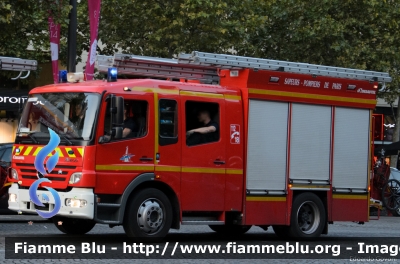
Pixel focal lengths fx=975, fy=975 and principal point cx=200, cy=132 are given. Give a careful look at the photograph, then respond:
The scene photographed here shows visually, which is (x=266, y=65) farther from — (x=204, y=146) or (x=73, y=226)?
(x=73, y=226)

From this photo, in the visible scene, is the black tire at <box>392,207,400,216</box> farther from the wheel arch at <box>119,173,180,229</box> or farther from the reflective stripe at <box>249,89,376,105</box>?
the wheel arch at <box>119,173,180,229</box>

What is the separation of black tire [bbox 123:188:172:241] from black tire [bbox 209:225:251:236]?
2.96 metres

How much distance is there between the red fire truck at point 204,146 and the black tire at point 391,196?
35.9 ft

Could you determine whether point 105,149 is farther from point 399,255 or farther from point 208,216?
point 399,255

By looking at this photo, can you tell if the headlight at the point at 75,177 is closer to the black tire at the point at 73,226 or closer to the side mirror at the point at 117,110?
the side mirror at the point at 117,110

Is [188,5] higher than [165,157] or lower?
higher

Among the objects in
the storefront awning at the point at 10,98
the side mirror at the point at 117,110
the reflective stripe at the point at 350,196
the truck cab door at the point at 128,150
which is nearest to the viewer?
the side mirror at the point at 117,110

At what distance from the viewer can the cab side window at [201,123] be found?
1529 cm

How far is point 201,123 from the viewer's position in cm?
1545

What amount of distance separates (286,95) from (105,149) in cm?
390

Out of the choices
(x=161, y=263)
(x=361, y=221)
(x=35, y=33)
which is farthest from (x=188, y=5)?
(x=161, y=263)

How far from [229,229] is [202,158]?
2795 millimetres

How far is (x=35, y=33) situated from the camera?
97.7ft

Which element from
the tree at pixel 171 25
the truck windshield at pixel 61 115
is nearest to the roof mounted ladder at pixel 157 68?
the truck windshield at pixel 61 115
